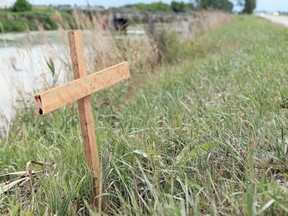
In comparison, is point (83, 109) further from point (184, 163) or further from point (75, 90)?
point (184, 163)

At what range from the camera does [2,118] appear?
150 inches

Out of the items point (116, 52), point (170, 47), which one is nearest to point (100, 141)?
point (116, 52)

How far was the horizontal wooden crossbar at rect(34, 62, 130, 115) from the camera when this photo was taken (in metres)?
1.42

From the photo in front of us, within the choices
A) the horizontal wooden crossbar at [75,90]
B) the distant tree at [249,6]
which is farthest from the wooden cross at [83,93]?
the distant tree at [249,6]

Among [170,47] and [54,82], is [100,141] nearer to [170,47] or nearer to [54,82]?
[54,82]

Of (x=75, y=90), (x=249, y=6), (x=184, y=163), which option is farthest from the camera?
(x=249, y=6)

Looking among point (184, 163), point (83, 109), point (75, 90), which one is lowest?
point (184, 163)

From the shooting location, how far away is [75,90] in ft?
5.17

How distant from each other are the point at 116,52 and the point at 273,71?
3.10 metres

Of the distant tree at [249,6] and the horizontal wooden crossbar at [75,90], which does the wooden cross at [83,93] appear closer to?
the horizontal wooden crossbar at [75,90]

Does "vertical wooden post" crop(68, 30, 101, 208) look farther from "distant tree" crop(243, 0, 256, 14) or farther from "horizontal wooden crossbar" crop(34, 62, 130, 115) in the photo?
"distant tree" crop(243, 0, 256, 14)

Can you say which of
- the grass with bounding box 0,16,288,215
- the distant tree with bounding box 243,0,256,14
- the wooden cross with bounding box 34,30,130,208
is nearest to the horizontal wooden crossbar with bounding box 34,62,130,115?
the wooden cross with bounding box 34,30,130,208

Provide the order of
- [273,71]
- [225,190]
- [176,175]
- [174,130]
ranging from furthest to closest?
[273,71] → [174,130] → [176,175] → [225,190]

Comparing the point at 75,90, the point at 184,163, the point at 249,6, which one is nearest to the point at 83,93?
the point at 75,90
